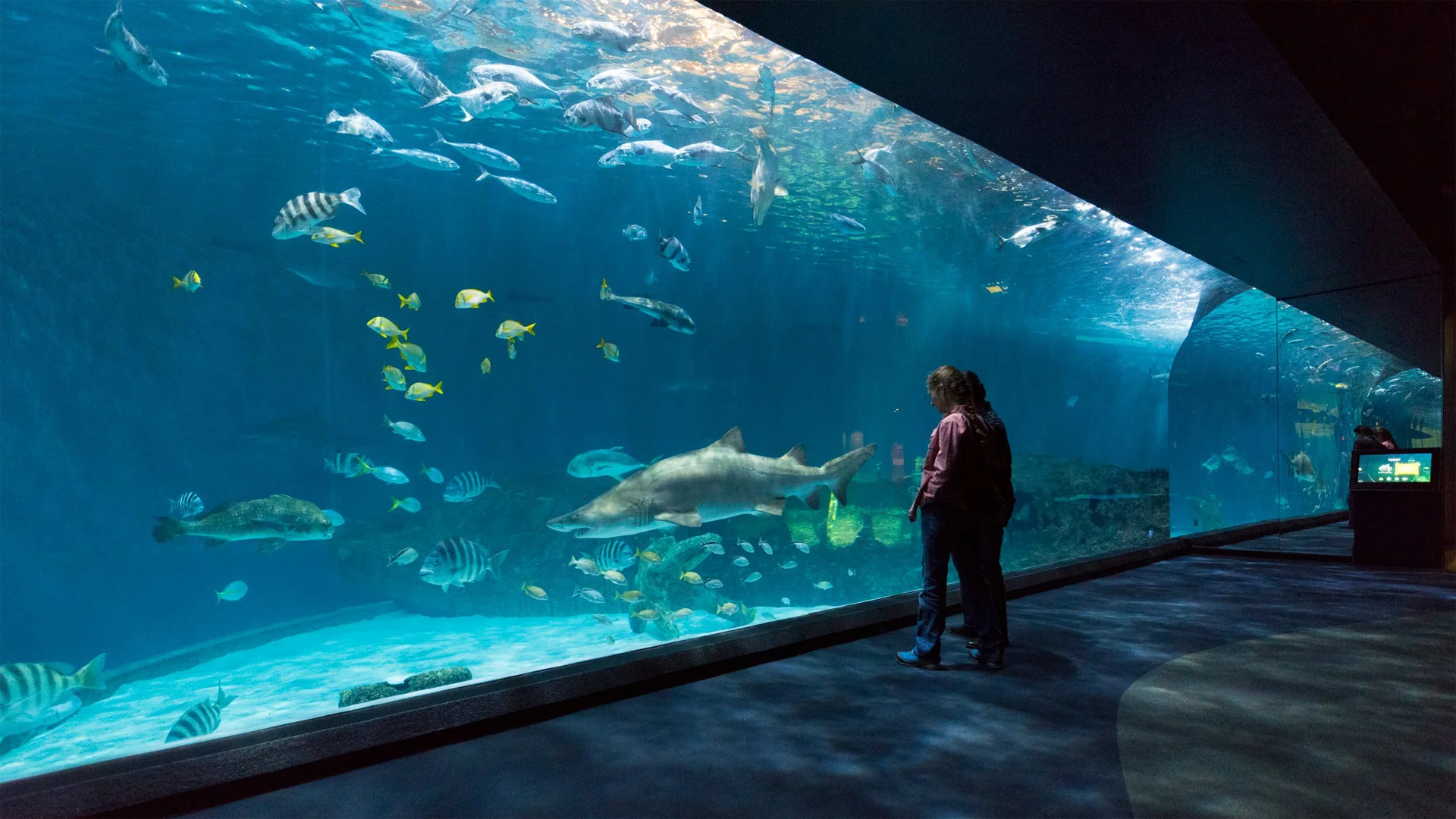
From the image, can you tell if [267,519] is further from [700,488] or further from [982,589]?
[982,589]

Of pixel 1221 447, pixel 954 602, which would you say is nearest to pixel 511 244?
pixel 1221 447

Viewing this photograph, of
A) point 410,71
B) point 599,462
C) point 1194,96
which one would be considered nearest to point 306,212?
point 410,71

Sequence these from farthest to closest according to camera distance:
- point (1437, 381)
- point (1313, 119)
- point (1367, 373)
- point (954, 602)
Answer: point (1367, 373)
point (1437, 381)
point (954, 602)
point (1313, 119)

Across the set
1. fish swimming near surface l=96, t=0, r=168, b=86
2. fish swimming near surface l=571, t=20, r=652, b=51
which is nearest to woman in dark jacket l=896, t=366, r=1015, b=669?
fish swimming near surface l=571, t=20, r=652, b=51

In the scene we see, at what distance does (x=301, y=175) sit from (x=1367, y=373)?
35.3m

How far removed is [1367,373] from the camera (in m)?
14.2

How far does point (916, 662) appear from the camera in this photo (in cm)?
402

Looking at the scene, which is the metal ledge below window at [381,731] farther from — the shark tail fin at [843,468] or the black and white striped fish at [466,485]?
the black and white striped fish at [466,485]

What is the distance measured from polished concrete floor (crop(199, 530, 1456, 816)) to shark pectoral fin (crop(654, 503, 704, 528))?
255 centimetres

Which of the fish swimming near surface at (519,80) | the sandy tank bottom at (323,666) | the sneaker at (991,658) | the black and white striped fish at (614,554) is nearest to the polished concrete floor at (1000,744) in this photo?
the sneaker at (991,658)

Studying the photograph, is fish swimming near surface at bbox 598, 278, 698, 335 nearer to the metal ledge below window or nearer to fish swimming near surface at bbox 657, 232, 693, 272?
fish swimming near surface at bbox 657, 232, 693, 272

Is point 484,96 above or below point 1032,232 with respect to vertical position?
below

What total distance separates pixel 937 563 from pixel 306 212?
22.7ft

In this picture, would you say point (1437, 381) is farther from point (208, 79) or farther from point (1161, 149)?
point (208, 79)
